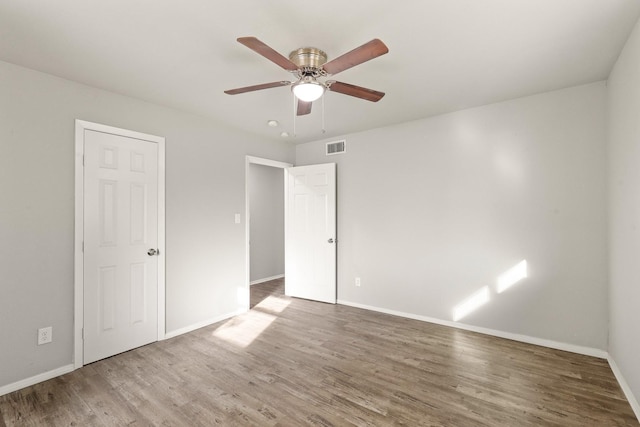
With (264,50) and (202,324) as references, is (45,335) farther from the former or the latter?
(264,50)

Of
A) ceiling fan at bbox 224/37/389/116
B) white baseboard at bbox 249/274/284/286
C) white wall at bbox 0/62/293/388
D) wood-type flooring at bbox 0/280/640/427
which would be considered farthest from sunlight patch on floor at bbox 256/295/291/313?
ceiling fan at bbox 224/37/389/116

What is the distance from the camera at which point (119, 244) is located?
2979 millimetres

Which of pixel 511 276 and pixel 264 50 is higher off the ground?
pixel 264 50

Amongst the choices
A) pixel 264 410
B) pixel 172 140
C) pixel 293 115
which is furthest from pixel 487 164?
pixel 172 140

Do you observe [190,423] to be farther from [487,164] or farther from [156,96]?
[487,164]

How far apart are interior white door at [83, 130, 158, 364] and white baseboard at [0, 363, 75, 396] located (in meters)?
0.15

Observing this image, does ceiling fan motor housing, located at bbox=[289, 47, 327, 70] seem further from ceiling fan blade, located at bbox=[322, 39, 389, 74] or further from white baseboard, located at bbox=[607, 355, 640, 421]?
white baseboard, located at bbox=[607, 355, 640, 421]

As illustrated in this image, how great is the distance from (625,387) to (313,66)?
3321mm

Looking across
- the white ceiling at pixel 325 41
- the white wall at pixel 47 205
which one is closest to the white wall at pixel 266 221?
the white wall at pixel 47 205

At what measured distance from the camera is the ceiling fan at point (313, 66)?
169 centimetres

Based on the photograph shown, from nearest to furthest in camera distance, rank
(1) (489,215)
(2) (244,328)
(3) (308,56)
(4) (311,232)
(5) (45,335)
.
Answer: (3) (308,56) < (5) (45,335) < (1) (489,215) < (2) (244,328) < (4) (311,232)

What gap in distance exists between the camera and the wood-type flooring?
6.63 feet

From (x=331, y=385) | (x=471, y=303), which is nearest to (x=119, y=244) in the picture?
(x=331, y=385)

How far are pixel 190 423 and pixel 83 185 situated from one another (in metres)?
2.24
